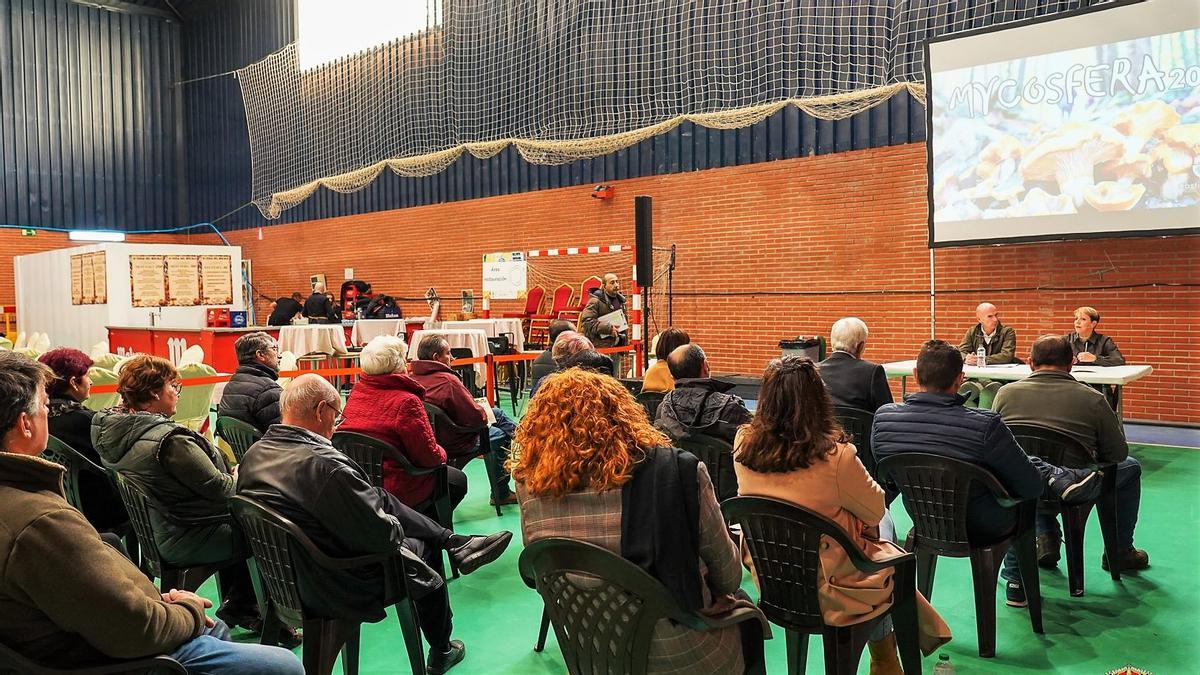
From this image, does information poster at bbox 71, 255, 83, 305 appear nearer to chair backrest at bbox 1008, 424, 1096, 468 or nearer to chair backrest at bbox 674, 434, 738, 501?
chair backrest at bbox 674, 434, 738, 501

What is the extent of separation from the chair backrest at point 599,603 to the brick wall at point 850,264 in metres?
7.79

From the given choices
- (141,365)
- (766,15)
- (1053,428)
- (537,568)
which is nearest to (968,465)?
(1053,428)

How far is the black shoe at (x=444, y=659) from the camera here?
3078 millimetres

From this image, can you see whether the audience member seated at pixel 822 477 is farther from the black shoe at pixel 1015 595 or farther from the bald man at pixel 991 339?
the bald man at pixel 991 339

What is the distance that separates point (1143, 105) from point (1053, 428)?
525 cm

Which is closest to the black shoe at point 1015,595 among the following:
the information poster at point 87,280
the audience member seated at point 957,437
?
the audience member seated at point 957,437

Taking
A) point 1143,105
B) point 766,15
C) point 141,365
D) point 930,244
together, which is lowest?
point 141,365

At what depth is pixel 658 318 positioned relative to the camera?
38.3 ft

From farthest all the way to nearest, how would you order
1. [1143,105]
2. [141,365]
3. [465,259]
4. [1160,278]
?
[465,259]
[1160,278]
[1143,105]
[141,365]

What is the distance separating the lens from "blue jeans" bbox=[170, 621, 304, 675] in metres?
2.01

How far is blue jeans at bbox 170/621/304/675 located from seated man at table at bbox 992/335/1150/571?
10.1 feet

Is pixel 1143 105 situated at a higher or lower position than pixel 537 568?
higher

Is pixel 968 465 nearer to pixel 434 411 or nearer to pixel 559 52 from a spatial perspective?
pixel 434 411

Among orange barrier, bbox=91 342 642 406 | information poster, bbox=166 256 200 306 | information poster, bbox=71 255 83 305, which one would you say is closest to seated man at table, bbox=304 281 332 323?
information poster, bbox=166 256 200 306
